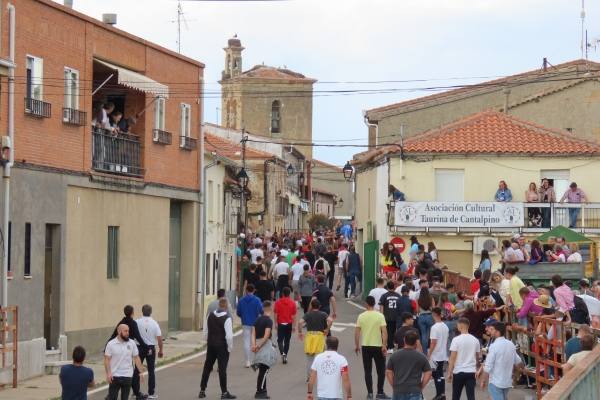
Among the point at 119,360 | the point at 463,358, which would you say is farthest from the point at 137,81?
the point at 463,358

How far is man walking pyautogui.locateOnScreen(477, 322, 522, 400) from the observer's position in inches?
744

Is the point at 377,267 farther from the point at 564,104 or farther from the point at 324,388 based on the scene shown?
the point at 324,388

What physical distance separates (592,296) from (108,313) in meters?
12.2

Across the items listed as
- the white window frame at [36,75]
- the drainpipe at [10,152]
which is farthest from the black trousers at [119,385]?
the white window frame at [36,75]

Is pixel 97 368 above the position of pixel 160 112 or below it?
below

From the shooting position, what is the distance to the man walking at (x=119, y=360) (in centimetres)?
2028

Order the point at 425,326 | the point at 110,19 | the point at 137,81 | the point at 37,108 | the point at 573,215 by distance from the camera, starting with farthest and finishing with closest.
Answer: the point at 573,215, the point at 110,19, the point at 137,81, the point at 37,108, the point at 425,326

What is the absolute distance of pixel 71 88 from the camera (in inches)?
1183

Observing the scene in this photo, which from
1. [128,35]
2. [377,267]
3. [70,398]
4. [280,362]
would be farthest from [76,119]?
[377,267]

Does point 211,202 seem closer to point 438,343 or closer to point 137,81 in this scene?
point 137,81

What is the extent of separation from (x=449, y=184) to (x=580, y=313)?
892 inches

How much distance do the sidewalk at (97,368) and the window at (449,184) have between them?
11.2 metres

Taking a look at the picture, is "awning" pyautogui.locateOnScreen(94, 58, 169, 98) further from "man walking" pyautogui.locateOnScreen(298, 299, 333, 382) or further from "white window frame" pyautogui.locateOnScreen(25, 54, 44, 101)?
"man walking" pyautogui.locateOnScreen(298, 299, 333, 382)

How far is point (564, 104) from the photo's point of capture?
174ft
